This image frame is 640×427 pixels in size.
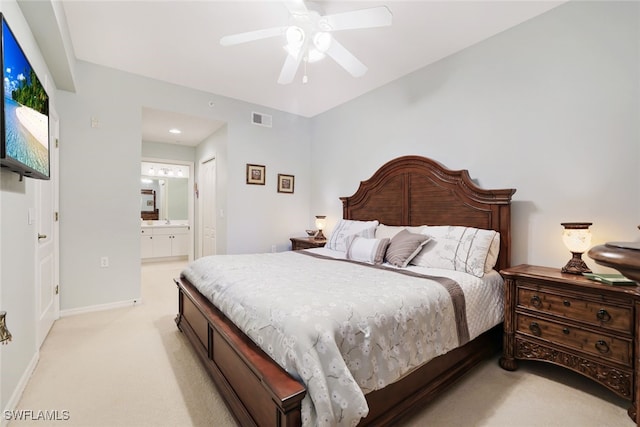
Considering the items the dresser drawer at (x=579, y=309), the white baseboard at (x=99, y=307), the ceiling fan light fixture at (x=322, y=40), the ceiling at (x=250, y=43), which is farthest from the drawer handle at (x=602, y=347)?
the white baseboard at (x=99, y=307)

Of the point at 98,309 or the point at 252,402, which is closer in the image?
the point at 252,402

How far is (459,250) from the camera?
2.47 meters

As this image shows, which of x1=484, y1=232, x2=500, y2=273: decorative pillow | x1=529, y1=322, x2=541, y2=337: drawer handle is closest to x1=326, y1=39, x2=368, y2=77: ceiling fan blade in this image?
x1=484, y1=232, x2=500, y2=273: decorative pillow

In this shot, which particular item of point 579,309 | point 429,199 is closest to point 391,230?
point 429,199

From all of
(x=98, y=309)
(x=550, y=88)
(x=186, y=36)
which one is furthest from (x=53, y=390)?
(x=550, y=88)

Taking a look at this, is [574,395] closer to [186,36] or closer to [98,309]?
[186,36]

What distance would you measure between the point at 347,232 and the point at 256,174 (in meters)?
1.83

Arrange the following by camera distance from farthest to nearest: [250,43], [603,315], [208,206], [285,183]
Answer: [208,206], [285,183], [250,43], [603,315]

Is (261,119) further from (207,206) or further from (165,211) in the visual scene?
(165,211)

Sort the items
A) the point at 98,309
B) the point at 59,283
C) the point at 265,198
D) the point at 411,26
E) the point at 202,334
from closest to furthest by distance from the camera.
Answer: the point at 202,334
the point at 411,26
the point at 59,283
the point at 98,309
the point at 265,198

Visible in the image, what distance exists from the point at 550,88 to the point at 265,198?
361 centimetres

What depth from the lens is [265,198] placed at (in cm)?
463

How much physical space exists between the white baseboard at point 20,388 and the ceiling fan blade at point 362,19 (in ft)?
9.92

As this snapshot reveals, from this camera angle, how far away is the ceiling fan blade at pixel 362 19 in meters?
1.83
